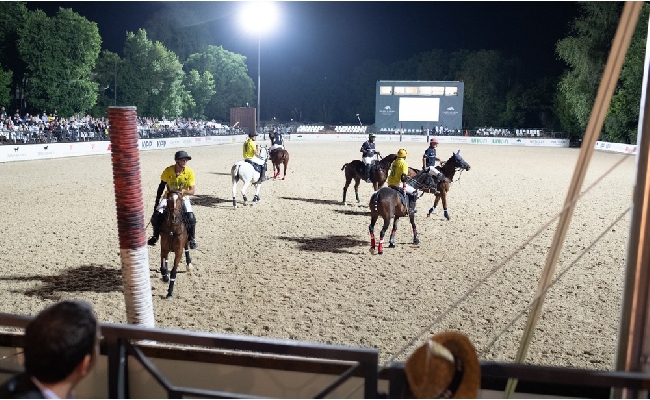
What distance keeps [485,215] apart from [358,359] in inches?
585

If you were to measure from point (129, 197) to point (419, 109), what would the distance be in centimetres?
6200

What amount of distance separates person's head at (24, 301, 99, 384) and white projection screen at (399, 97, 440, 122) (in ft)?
211

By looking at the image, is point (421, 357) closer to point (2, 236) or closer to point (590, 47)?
point (2, 236)

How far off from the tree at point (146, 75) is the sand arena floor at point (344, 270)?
4154 centimetres

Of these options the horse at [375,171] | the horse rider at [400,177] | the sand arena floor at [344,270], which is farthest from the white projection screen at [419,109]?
the horse rider at [400,177]

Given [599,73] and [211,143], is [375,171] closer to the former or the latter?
[211,143]

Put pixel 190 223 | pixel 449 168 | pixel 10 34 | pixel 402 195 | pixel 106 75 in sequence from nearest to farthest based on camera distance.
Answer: pixel 190 223 < pixel 402 195 < pixel 449 168 < pixel 10 34 < pixel 106 75

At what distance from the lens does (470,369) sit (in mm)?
2805

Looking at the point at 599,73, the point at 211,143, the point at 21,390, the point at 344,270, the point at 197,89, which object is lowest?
the point at 344,270

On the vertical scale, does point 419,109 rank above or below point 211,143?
above

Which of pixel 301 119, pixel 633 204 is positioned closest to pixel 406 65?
pixel 301 119

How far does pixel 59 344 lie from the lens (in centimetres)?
247

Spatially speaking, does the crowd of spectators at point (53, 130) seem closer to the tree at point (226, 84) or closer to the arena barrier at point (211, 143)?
the arena barrier at point (211, 143)

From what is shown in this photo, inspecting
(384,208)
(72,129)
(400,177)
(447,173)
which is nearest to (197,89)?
(72,129)
